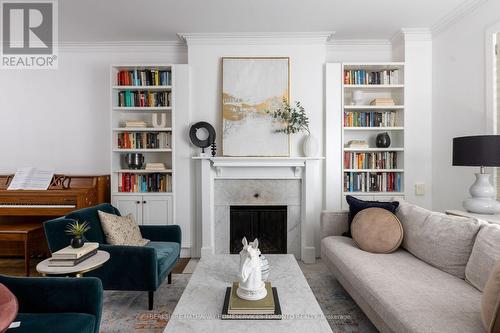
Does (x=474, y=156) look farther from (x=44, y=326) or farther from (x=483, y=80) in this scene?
(x=44, y=326)

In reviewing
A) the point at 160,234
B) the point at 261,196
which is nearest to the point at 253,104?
the point at 261,196

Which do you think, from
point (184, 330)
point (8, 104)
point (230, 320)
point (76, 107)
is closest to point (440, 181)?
point (230, 320)

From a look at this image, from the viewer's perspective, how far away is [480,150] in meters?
2.45

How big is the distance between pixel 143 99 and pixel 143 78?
0.86ft

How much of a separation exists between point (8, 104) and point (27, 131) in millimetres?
434

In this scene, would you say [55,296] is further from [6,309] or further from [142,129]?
[142,129]

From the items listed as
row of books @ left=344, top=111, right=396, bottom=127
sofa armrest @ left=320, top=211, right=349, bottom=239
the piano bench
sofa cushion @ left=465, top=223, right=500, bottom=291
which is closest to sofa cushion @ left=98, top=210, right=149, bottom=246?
the piano bench

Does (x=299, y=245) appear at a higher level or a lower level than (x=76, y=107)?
lower

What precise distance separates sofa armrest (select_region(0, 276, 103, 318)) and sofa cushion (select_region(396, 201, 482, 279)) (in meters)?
2.21

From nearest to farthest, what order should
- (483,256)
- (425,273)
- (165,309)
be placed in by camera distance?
(483,256), (425,273), (165,309)

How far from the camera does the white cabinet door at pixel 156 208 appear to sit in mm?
3807

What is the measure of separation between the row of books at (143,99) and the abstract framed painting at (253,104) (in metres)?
0.75

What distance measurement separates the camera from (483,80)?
2908mm

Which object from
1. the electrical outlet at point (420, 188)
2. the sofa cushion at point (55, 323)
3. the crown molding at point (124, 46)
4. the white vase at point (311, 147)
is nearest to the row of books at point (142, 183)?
the crown molding at point (124, 46)
